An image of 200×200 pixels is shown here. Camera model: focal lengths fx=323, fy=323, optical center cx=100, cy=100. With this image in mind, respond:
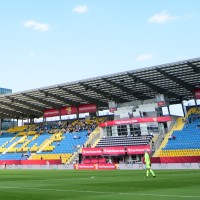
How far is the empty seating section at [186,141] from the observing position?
1645 inches

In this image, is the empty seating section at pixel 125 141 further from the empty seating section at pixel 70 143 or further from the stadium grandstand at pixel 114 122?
the empty seating section at pixel 70 143

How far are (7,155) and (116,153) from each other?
2370 centimetres

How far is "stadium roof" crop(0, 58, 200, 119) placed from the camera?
44.1m

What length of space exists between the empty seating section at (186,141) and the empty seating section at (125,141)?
3.73m

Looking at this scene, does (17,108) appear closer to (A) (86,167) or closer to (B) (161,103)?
(B) (161,103)

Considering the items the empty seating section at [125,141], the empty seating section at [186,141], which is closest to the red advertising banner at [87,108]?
the empty seating section at [125,141]

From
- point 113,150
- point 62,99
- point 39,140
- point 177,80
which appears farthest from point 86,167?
point 39,140

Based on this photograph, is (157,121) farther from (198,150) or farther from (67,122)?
(67,122)

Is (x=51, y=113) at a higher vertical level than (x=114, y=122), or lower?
higher

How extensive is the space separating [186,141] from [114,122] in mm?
12928

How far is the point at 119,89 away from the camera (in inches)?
2076

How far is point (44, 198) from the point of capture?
34.2 feet

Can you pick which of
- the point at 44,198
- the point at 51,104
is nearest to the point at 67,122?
the point at 51,104

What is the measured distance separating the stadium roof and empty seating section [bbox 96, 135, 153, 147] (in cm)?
801
